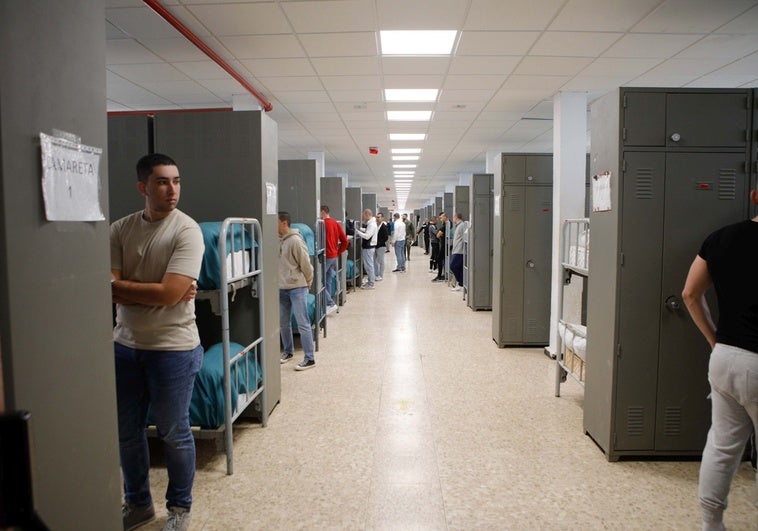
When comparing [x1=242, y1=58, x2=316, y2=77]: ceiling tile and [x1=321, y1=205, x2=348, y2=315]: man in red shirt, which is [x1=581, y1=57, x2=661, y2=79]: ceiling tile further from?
[x1=321, y1=205, x2=348, y2=315]: man in red shirt

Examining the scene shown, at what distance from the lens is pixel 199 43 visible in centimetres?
429

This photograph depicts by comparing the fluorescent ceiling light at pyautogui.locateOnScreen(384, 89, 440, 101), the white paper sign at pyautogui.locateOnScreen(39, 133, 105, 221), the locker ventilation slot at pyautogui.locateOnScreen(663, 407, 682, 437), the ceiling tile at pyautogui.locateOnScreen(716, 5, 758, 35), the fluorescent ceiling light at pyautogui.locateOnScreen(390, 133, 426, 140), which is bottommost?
the locker ventilation slot at pyautogui.locateOnScreen(663, 407, 682, 437)

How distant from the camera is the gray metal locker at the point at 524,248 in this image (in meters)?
5.80

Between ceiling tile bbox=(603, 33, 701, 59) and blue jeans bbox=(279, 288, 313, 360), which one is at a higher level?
ceiling tile bbox=(603, 33, 701, 59)

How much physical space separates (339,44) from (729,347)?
369cm

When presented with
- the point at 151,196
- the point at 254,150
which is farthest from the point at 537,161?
the point at 151,196

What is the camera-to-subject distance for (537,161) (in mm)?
5836

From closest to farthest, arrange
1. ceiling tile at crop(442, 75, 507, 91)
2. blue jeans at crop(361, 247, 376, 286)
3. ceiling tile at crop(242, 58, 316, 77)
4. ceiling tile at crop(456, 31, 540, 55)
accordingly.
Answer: ceiling tile at crop(456, 31, 540, 55)
ceiling tile at crop(242, 58, 316, 77)
ceiling tile at crop(442, 75, 507, 91)
blue jeans at crop(361, 247, 376, 286)

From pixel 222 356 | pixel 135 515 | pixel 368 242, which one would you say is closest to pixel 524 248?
pixel 222 356

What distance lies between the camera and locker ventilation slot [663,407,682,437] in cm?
308

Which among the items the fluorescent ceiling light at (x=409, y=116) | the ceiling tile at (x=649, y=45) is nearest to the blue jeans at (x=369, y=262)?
the fluorescent ceiling light at (x=409, y=116)

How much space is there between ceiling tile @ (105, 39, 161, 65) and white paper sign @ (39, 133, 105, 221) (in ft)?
11.7

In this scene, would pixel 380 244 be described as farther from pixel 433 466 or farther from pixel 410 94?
pixel 433 466

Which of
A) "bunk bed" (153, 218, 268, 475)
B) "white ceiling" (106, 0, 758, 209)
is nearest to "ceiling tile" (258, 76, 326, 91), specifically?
"white ceiling" (106, 0, 758, 209)
